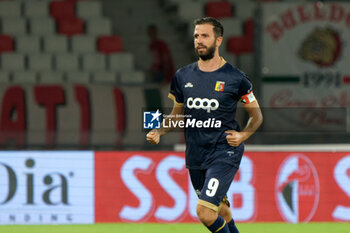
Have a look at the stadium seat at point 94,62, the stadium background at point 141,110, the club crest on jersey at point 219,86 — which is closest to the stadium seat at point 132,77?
the stadium background at point 141,110

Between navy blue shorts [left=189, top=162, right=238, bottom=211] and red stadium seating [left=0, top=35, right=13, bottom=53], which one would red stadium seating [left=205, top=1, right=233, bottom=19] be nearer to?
red stadium seating [left=0, top=35, right=13, bottom=53]

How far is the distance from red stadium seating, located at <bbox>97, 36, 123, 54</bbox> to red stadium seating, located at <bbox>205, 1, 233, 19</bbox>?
1.51 m

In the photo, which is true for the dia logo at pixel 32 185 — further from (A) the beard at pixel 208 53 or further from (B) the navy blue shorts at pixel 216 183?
(A) the beard at pixel 208 53

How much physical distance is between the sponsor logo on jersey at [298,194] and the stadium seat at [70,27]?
215 inches

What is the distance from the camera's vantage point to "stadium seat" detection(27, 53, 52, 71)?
1148 cm

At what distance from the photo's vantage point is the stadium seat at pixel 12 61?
1138 centimetres

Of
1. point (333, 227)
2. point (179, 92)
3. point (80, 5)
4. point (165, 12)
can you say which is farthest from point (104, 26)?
point (179, 92)

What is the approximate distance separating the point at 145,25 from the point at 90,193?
19.4 ft

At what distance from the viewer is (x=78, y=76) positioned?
11.4 metres

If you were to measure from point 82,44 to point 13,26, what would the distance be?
109 centimetres

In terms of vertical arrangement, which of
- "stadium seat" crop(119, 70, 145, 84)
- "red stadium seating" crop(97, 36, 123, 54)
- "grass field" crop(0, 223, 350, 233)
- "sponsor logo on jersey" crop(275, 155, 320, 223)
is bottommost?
"grass field" crop(0, 223, 350, 233)

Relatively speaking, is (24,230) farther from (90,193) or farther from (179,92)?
(179,92)

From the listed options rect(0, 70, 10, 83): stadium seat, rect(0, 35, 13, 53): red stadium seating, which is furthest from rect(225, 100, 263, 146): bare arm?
rect(0, 35, 13, 53): red stadium seating

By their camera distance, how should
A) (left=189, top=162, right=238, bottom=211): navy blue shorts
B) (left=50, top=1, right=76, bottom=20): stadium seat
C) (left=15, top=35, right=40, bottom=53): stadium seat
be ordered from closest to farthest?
(left=189, top=162, right=238, bottom=211): navy blue shorts < (left=15, top=35, right=40, bottom=53): stadium seat < (left=50, top=1, right=76, bottom=20): stadium seat
